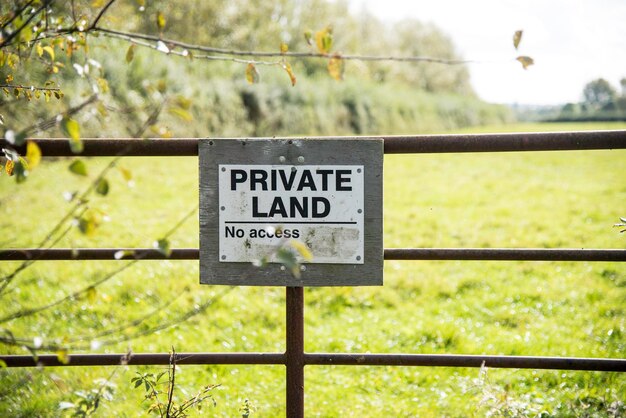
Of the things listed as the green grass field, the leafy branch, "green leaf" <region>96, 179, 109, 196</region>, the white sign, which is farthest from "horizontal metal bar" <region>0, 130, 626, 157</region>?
the leafy branch

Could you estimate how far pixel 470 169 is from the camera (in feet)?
43.9

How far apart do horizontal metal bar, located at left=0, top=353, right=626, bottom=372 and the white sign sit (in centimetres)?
44

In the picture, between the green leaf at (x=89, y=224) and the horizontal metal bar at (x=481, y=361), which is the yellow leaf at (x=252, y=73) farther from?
the horizontal metal bar at (x=481, y=361)

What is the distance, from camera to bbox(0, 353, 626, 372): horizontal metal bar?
2201 millimetres

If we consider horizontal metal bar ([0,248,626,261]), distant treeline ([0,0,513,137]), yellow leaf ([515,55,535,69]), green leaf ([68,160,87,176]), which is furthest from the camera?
distant treeline ([0,0,513,137])

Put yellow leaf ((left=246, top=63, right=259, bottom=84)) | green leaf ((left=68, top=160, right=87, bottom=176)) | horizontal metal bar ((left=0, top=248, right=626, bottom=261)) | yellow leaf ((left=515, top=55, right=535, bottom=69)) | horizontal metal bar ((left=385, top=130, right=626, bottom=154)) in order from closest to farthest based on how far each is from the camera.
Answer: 1. green leaf ((left=68, top=160, right=87, bottom=176))
2. yellow leaf ((left=515, top=55, right=535, bottom=69))
3. yellow leaf ((left=246, top=63, right=259, bottom=84))
4. horizontal metal bar ((left=385, top=130, right=626, bottom=154))
5. horizontal metal bar ((left=0, top=248, right=626, bottom=261))

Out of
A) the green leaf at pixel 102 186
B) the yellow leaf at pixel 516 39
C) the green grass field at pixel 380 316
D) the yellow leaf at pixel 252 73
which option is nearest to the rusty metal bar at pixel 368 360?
the green grass field at pixel 380 316

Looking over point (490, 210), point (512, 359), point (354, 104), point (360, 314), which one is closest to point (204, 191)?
point (512, 359)

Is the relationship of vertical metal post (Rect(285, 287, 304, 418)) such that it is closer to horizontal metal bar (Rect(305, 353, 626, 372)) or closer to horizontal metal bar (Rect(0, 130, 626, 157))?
horizontal metal bar (Rect(305, 353, 626, 372))

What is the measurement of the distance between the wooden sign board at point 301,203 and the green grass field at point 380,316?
0.44 m

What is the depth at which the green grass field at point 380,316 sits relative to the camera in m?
2.98

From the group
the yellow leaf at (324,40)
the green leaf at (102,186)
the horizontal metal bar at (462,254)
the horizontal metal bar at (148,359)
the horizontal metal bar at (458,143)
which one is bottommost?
the horizontal metal bar at (148,359)

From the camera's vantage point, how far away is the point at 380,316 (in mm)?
4426

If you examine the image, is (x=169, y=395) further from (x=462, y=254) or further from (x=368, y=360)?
(x=462, y=254)
